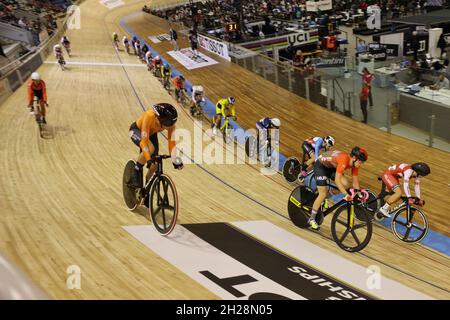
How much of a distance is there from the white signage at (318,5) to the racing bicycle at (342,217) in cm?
1911

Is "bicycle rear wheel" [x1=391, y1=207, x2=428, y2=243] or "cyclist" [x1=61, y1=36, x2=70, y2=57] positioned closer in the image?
"bicycle rear wheel" [x1=391, y1=207, x2=428, y2=243]

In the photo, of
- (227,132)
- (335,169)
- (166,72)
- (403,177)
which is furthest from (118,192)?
(166,72)

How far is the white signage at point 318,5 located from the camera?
22.5m

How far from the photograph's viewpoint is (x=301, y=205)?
17.3ft

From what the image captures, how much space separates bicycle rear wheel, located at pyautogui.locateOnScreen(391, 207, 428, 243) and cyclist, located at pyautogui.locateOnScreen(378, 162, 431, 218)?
116mm

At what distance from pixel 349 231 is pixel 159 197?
6.52 feet

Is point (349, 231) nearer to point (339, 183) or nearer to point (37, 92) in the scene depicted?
point (339, 183)

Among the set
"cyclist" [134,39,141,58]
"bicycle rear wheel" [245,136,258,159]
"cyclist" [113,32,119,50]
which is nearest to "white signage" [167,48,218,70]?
"cyclist" [134,39,141,58]

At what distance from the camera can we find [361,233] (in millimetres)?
5062

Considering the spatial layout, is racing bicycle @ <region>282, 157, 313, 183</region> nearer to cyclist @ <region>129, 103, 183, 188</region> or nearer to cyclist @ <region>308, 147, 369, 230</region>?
cyclist @ <region>308, 147, 369, 230</region>

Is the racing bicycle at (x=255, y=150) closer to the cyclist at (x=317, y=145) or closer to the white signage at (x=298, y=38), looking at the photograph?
the cyclist at (x=317, y=145)

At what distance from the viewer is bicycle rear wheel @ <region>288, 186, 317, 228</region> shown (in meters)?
5.23
